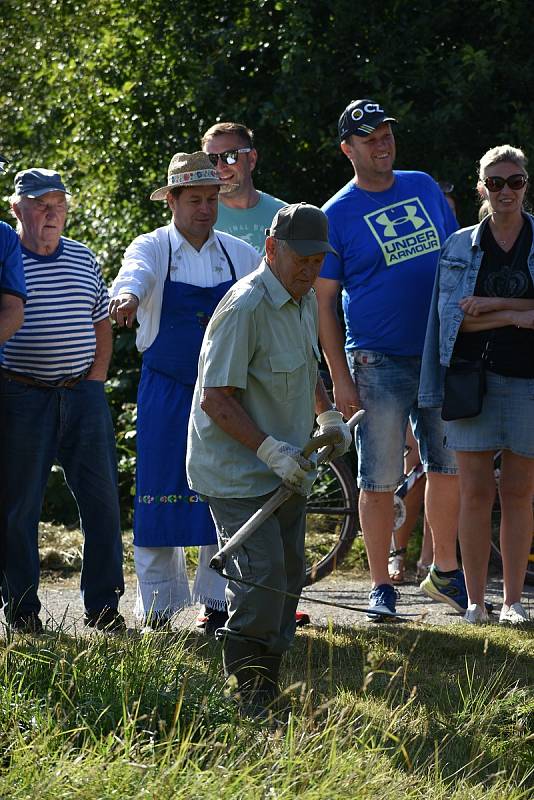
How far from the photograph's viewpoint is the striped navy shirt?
6.18 meters

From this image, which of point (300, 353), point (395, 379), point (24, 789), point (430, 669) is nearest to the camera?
point (24, 789)

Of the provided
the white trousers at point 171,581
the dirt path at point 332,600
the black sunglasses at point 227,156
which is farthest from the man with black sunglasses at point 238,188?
the dirt path at point 332,600

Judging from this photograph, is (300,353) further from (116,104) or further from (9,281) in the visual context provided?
(116,104)

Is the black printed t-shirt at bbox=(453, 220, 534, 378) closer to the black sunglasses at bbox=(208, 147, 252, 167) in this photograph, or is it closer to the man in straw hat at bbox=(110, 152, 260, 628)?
the man in straw hat at bbox=(110, 152, 260, 628)

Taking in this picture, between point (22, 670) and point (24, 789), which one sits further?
point (22, 670)

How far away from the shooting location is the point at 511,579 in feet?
21.1

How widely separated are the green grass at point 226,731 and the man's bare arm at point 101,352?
1.62 meters

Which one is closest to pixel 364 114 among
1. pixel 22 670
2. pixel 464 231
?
pixel 464 231

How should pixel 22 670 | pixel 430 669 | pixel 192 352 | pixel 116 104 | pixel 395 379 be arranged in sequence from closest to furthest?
pixel 22 670 < pixel 430 669 < pixel 192 352 < pixel 395 379 < pixel 116 104

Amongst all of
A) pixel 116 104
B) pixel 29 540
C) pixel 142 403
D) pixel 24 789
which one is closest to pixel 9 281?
pixel 142 403

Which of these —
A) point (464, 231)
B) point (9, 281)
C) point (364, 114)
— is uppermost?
point (364, 114)

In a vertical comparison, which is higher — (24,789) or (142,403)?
(142,403)

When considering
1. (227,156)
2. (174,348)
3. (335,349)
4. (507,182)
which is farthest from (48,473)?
(507,182)

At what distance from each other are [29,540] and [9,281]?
1227 mm
